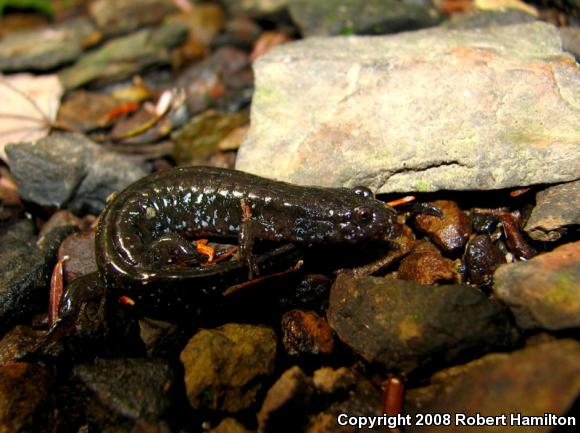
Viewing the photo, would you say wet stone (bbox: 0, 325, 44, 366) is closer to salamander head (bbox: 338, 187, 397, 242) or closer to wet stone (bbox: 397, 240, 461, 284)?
salamander head (bbox: 338, 187, 397, 242)

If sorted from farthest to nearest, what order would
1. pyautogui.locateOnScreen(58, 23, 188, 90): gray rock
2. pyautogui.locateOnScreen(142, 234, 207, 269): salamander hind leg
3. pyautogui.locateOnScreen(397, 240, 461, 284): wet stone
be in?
pyautogui.locateOnScreen(58, 23, 188, 90): gray rock → pyautogui.locateOnScreen(142, 234, 207, 269): salamander hind leg → pyautogui.locateOnScreen(397, 240, 461, 284): wet stone

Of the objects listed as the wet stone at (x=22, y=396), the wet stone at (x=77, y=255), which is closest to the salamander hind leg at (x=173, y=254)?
the wet stone at (x=77, y=255)

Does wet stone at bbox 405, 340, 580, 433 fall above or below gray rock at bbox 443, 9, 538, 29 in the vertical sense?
below

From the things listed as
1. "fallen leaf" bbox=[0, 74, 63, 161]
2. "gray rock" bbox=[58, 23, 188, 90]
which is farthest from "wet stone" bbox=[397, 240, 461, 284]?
"gray rock" bbox=[58, 23, 188, 90]

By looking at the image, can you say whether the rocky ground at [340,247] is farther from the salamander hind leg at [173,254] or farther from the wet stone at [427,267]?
the salamander hind leg at [173,254]

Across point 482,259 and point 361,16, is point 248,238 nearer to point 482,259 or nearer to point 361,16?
point 482,259

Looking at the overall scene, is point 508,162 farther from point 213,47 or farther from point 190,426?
point 213,47

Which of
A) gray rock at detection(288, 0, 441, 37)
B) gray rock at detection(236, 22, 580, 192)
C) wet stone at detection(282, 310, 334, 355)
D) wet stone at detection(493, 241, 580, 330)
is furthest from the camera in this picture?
gray rock at detection(288, 0, 441, 37)
